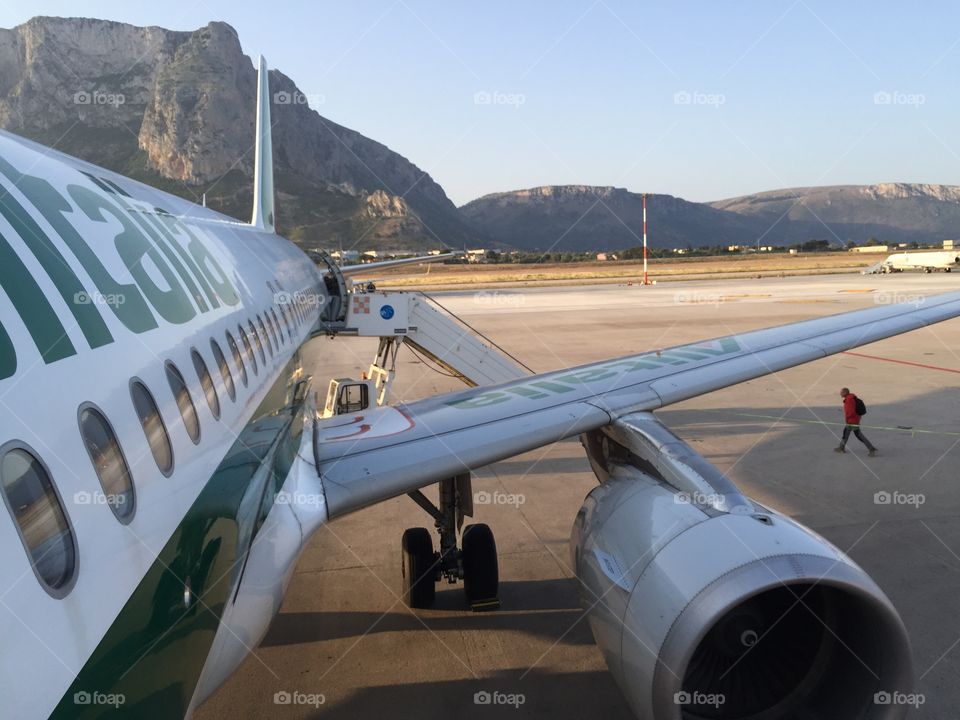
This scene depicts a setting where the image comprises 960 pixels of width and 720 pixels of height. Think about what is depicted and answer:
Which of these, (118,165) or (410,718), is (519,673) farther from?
(118,165)

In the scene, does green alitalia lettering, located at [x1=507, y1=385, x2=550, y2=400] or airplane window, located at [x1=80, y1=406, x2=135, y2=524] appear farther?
green alitalia lettering, located at [x1=507, y1=385, x2=550, y2=400]

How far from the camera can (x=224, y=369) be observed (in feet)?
15.8

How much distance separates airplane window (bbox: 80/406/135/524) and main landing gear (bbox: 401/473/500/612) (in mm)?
4791

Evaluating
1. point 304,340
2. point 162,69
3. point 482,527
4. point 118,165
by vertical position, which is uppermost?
point 162,69

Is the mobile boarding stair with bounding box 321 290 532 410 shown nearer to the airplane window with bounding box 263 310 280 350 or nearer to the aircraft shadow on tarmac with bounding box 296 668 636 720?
the airplane window with bounding box 263 310 280 350

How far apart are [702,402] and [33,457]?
16.5m

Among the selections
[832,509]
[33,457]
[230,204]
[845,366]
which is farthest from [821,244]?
[33,457]

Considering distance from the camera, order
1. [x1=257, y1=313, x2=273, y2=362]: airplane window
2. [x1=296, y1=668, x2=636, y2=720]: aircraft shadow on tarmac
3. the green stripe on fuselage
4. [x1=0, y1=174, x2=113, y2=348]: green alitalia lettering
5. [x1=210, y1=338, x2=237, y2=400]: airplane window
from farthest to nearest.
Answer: [x1=257, y1=313, x2=273, y2=362]: airplane window
[x1=296, y1=668, x2=636, y2=720]: aircraft shadow on tarmac
[x1=210, y1=338, x2=237, y2=400]: airplane window
[x1=0, y1=174, x2=113, y2=348]: green alitalia lettering
the green stripe on fuselage

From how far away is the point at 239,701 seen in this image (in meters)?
5.94
